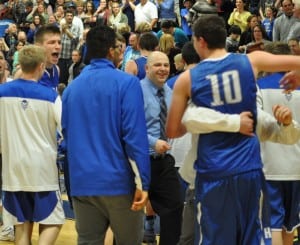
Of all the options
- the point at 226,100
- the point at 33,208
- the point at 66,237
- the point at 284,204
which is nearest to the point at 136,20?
the point at 66,237

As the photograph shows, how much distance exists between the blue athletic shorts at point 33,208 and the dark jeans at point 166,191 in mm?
728

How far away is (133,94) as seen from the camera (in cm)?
390

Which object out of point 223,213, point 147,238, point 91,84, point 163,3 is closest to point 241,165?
point 223,213

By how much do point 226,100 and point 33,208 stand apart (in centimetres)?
200

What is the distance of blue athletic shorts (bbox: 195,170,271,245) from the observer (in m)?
3.68

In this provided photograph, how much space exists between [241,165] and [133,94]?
743 millimetres

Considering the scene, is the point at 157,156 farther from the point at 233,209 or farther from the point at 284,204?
the point at 233,209

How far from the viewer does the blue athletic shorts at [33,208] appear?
4969 millimetres

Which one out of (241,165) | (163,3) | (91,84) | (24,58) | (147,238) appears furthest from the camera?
(163,3)

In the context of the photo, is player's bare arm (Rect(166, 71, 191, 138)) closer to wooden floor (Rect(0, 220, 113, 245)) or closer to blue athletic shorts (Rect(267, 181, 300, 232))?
blue athletic shorts (Rect(267, 181, 300, 232))

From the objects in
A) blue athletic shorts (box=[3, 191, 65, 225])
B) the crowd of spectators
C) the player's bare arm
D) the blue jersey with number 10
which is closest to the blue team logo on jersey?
blue athletic shorts (box=[3, 191, 65, 225])

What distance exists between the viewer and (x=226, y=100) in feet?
12.0

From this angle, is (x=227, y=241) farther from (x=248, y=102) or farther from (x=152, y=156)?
(x=152, y=156)

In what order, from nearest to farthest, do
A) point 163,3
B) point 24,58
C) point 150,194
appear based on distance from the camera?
point 24,58 < point 150,194 < point 163,3
